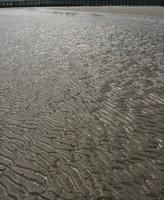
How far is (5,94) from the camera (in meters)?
7.42

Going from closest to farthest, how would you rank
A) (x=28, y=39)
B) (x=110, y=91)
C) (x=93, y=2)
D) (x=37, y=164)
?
(x=37, y=164), (x=110, y=91), (x=28, y=39), (x=93, y=2)

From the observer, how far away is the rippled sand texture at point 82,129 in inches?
148

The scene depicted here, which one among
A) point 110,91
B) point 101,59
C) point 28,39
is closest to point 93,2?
point 28,39

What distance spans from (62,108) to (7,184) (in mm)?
2879

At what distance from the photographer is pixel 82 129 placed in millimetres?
5344

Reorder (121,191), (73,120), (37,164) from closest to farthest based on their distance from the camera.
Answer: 1. (121,191)
2. (37,164)
3. (73,120)

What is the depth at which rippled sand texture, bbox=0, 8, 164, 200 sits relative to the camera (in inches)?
148

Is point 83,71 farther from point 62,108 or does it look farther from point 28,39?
point 28,39

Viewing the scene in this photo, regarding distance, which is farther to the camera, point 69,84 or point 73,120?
point 69,84

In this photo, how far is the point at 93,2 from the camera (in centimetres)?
6694

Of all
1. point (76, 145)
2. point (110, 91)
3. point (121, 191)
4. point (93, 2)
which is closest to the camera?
point (121, 191)

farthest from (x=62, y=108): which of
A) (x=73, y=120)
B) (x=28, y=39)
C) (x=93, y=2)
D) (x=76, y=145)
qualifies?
(x=93, y=2)

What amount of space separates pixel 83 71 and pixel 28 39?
933 cm

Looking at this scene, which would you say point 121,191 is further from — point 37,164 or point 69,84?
point 69,84
